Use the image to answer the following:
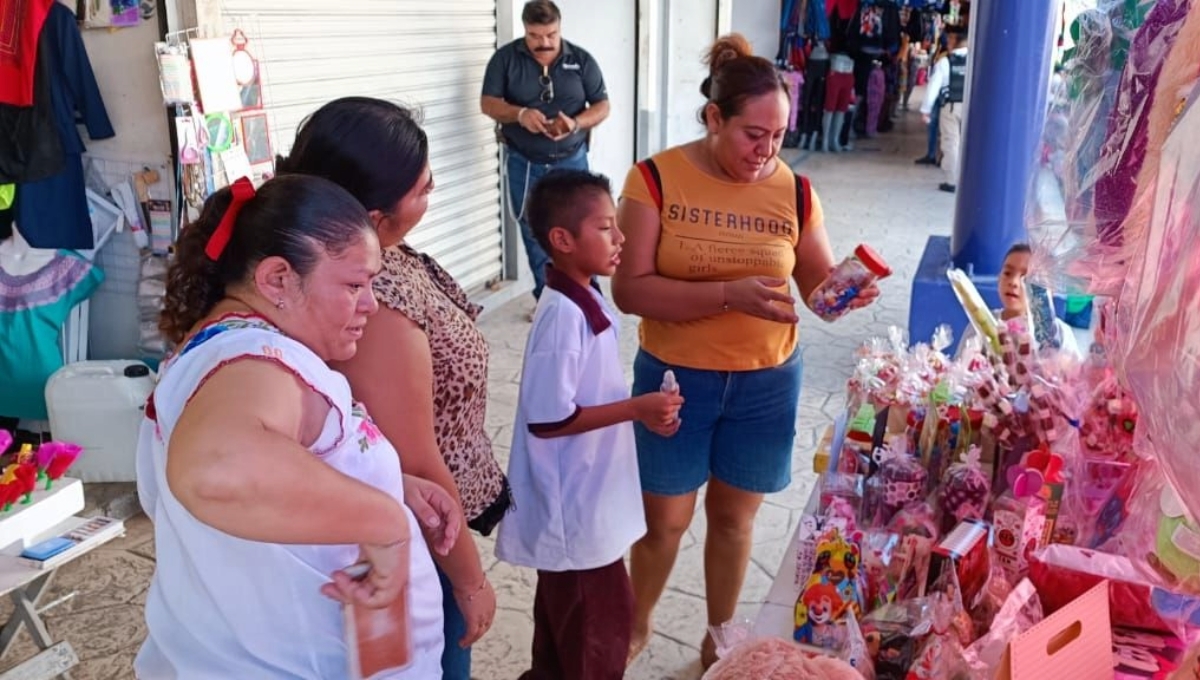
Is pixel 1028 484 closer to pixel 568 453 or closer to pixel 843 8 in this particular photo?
pixel 568 453

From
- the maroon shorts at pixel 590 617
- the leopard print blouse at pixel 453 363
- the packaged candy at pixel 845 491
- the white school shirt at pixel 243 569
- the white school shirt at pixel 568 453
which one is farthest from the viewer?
the maroon shorts at pixel 590 617

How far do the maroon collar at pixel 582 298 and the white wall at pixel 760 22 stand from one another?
10.7 m

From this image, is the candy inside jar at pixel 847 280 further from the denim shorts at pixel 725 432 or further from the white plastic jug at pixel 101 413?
the white plastic jug at pixel 101 413

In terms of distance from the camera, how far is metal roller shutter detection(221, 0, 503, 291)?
4516mm

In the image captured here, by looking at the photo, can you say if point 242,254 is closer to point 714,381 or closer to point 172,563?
point 172,563

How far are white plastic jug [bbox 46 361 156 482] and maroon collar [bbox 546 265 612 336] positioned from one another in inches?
87.6

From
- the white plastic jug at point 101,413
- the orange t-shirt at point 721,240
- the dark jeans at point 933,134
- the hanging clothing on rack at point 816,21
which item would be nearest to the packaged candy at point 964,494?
Result: the orange t-shirt at point 721,240

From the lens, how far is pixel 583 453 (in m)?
2.21

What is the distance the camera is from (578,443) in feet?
7.22

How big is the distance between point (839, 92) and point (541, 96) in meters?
8.08

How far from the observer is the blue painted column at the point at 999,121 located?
4.13 metres

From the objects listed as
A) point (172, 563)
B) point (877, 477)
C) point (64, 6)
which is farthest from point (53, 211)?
point (877, 477)

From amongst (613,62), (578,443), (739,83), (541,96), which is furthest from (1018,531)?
(613,62)

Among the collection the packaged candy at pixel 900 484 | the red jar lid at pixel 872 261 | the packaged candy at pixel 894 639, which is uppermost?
the red jar lid at pixel 872 261
